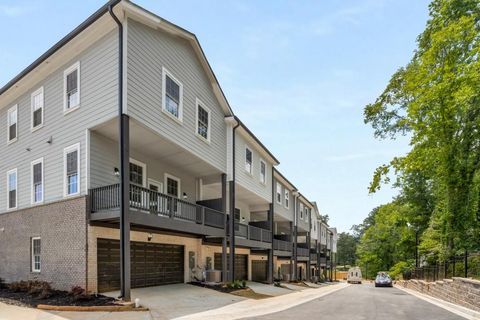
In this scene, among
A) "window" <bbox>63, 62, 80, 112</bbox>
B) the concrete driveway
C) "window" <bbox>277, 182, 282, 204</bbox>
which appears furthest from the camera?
"window" <bbox>277, 182, 282, 204</bbox>

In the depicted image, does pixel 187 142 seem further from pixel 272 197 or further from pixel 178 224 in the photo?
pixel 272 197

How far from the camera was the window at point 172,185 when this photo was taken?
19.3 m

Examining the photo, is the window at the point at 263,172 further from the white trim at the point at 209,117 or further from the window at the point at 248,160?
the white trim at the point at 209,117

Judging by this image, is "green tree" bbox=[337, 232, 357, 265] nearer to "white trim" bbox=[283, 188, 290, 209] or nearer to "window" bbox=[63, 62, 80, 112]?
"white trim" bbox=[283, 188, 290, 209]

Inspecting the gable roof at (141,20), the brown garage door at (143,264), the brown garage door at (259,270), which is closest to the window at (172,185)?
the brown garage door at (143,264)

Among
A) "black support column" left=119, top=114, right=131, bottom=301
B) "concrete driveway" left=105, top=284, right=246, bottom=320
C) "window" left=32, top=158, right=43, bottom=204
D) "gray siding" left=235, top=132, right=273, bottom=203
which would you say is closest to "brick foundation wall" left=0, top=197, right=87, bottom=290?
"window" left=32, top=158, right=43, bottom=204

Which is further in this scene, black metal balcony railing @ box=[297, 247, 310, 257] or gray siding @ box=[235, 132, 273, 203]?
black metal balcony railing @ box=[297, 247, 310, 257]

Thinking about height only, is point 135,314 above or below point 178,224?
below

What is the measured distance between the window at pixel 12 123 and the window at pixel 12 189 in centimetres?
171

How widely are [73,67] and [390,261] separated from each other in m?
69.2

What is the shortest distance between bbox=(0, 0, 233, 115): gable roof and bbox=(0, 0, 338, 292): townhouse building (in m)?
0.06

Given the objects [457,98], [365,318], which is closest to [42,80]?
[365,318]

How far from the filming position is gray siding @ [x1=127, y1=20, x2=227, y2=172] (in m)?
14.0

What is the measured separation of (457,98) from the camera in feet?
46.4
